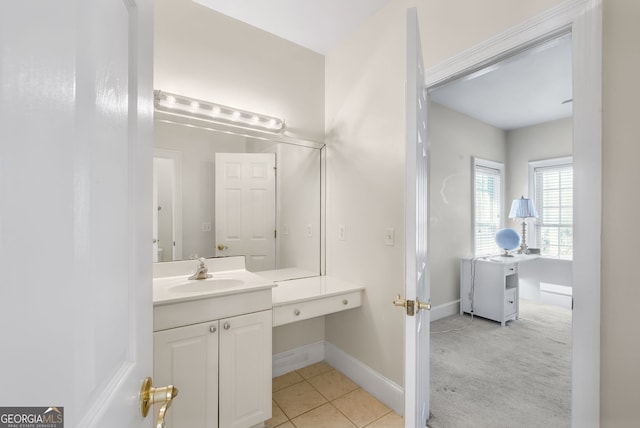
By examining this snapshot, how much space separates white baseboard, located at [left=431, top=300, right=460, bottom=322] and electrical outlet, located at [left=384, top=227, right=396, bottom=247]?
1908 millimetres

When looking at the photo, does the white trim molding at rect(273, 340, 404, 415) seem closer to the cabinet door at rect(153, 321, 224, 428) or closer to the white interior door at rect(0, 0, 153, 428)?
the cabinet door at rect(153, 321, 224, 428)

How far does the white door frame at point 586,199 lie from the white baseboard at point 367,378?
96 cm

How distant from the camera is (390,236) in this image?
1865mm

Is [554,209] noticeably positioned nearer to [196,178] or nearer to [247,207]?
[247,207]

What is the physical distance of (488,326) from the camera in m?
3.12

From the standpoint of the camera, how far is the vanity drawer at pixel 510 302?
315 centimetres

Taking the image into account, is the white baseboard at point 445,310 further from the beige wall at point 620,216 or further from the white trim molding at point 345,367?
the beige wall at point 620,216

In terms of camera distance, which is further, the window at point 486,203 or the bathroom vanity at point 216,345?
the window at point 486,203

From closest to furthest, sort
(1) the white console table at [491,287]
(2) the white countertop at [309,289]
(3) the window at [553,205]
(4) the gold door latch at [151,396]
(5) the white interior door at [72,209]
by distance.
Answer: (5) the white interior door at [72,209] < (4) the gold door latch at [151,396] < (2) the white countertop at [309,289] < (1) the white console table at [491,287] < (3) the window at [553,205]

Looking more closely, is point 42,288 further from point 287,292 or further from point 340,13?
point 340,13

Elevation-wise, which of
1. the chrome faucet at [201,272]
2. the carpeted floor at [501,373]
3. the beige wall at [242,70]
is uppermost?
the beige wall at [242,70]

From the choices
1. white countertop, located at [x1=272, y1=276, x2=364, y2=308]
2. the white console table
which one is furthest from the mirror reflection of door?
the white console table

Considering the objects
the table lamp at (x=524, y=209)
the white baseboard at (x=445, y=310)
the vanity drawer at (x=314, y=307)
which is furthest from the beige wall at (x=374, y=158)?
the table lamp at (x=524, y=209)

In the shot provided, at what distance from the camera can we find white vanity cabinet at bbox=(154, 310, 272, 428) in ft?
4.44
